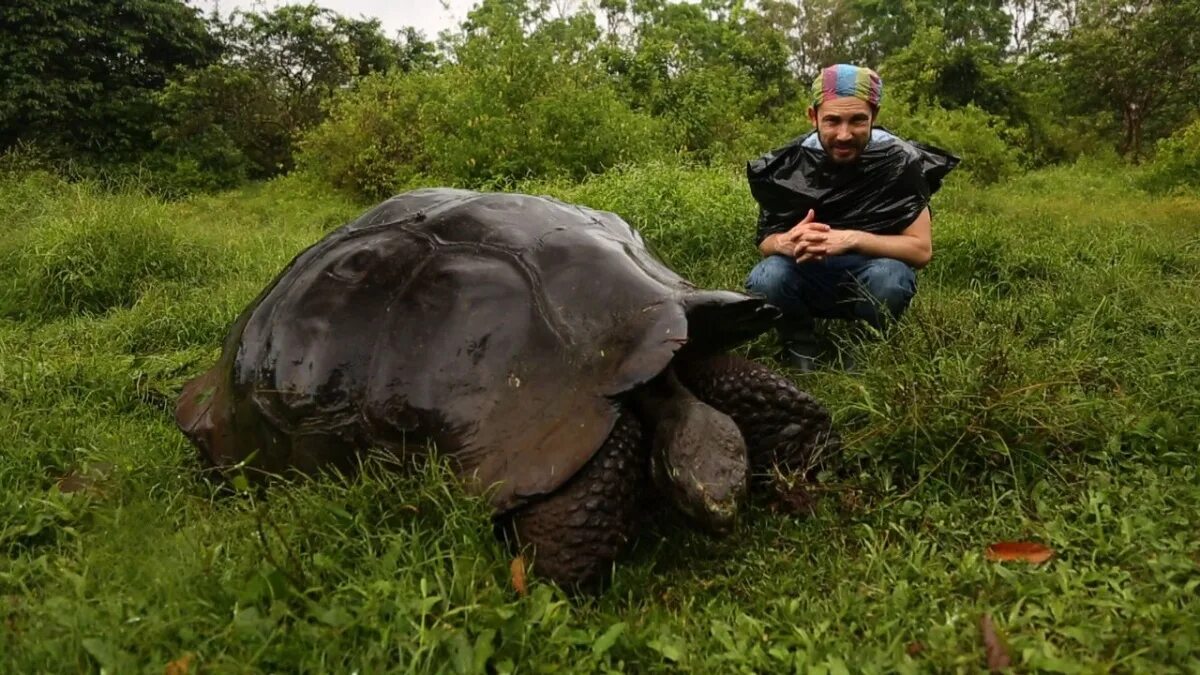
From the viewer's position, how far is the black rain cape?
10.7 feet

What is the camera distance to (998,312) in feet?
11.9

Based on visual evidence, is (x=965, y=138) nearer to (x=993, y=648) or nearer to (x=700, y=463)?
(x=700, y=463)

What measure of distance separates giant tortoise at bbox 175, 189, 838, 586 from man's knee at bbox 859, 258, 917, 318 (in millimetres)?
856

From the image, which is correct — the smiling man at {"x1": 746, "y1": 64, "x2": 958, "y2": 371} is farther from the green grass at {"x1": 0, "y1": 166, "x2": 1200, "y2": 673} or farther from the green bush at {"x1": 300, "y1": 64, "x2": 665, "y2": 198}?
the green bush at {"x1": 300, "y1": 64, "x2": 665, "y2": 198}

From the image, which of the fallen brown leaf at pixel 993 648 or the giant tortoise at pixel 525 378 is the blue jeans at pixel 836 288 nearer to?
the giant tortoise at pixel 525 378

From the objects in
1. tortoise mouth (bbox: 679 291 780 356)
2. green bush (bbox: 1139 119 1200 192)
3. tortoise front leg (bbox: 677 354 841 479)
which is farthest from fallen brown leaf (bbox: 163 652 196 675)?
green bush (bbox: 1139 119 1200 192)

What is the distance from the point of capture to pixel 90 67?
17.2m

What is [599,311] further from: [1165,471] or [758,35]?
[758,35]

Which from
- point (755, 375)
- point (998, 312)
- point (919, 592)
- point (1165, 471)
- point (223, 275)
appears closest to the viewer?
point (919, 592)

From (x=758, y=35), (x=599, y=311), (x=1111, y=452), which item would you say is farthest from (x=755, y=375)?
(x=758, y=35)

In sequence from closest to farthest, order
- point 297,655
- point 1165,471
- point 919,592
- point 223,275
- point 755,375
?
point 297,655 < point 919,592 < point 1165,471 < point 755,375 < point 223,275

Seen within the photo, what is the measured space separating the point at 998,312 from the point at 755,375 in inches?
63.0

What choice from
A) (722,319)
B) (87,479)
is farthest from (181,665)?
(722,319)

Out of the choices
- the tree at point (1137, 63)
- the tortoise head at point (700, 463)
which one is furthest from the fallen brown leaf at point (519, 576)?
the tree at point (1137, 63)
